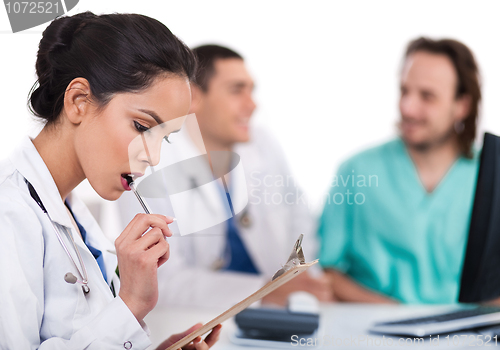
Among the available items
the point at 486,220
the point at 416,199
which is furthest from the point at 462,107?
the point at 486,220

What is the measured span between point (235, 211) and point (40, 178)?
9.9 inches

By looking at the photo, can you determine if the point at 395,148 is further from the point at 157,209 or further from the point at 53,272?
the point at 53,272

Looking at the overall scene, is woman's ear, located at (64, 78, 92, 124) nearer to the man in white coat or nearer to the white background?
the man in white coat

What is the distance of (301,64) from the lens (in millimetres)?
1555

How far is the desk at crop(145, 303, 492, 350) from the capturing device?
0.66m

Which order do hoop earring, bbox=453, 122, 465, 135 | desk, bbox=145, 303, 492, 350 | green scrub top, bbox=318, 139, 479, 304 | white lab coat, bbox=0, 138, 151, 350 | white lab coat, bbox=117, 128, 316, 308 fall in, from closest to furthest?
1. white lab coat, bbox=0, 138, 151, 350
2. white lab coat, bbox=117, 128, 316, 308
3. desk, bbox=145, 303, 492, 350
4. green scrub top, bbox=318, 139, 479, 304
5. hoop earring, bbox=453, 122, 465, 135

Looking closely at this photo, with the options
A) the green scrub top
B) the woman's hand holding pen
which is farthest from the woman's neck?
the green scrub top

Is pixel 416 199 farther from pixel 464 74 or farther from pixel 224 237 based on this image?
pixel 224 237

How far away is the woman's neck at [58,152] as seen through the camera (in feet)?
1.70

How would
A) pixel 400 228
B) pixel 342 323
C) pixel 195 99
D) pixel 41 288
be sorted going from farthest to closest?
pixel 400 228
pixel 342 323
pixel 195 99
pixel 41 288

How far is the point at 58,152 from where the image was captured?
1.71 ft

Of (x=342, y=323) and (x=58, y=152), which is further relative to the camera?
(x=342, y=323)

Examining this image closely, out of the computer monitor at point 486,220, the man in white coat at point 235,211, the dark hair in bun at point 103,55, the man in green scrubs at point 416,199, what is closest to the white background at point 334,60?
the man in green scrubs at point 416,199

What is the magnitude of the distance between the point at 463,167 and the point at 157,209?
3.54 feet
